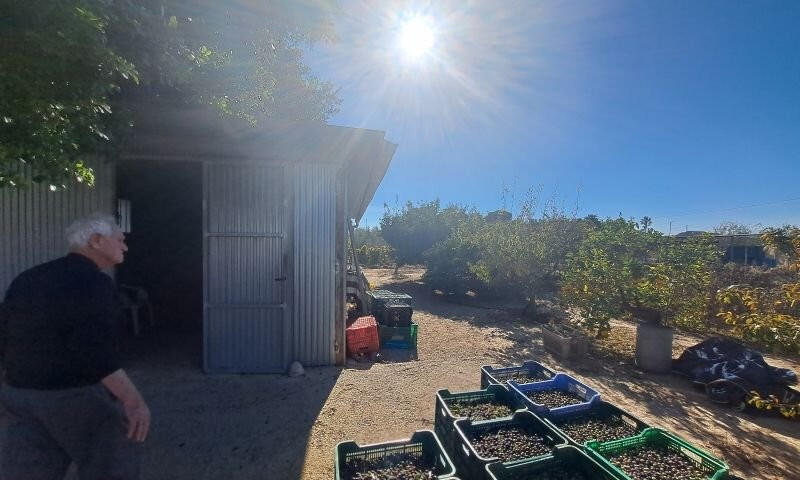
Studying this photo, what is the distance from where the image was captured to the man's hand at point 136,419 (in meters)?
1.44

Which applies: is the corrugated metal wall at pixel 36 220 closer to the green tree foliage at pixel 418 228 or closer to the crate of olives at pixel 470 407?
the crate of olives at pixel 470 407

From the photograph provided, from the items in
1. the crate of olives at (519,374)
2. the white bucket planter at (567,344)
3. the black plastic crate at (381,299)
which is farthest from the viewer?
the black plastic crate at (381,299)

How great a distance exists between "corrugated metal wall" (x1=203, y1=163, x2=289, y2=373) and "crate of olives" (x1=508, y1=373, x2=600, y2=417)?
281 cm

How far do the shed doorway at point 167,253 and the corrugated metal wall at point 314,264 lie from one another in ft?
7.23

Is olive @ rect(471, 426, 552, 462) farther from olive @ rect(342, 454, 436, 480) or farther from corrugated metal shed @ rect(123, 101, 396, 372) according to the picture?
corrugated metal shed @ rect(123, 101, 396, 372)

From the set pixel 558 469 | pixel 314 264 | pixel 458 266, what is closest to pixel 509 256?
pixel 458 266

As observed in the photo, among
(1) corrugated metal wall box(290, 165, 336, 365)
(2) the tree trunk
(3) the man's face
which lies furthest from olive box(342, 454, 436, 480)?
(2) the tree trunk

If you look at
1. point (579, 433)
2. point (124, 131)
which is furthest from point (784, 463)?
point (124, 131)

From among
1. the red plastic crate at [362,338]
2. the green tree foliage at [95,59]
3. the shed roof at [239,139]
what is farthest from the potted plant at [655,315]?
the green tree foliage at [95,59]

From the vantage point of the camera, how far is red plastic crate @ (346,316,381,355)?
4.72 meters

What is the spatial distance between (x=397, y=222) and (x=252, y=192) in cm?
1195

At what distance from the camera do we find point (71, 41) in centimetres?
142

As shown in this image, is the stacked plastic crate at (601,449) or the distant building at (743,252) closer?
the stacked plastic crate at (601,449)

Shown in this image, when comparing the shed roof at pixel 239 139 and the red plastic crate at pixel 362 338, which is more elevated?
the shed roof at pixel 239 139
